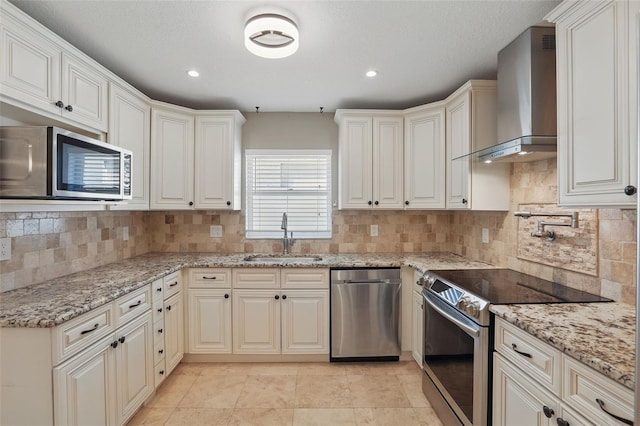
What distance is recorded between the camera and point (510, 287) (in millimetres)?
1785

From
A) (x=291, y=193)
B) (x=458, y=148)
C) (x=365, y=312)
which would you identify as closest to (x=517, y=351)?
(x=365, y=312)

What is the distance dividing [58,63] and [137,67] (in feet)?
2.06

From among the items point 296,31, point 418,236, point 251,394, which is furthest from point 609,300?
point 251,394

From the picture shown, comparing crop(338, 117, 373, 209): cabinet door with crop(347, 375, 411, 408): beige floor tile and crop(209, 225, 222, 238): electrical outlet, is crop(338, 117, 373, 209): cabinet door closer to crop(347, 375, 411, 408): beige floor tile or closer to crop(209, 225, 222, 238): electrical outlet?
crop(209, 225, 222, 238): electrical outlet

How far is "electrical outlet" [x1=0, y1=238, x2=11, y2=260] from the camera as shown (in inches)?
64.7

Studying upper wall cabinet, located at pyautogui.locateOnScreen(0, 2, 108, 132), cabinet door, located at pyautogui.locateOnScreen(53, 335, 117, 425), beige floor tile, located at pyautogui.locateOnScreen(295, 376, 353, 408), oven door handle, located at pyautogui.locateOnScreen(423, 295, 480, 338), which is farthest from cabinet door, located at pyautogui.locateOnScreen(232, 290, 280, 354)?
upper wall cabinet, located at pyautogui.locateOnScreen(0, 2, 108, 132)

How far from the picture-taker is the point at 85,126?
6.20 ft

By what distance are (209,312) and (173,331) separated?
31 cm

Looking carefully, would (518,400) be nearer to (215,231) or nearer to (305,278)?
(305,278)

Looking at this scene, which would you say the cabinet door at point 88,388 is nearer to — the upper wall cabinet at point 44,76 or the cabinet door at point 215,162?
the upper wall cabinet at point 44,76

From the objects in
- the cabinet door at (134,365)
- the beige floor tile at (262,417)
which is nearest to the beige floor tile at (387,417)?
the beige floor tile at (262,417)

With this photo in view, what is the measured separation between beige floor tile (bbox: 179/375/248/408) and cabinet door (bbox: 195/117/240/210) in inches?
59.3

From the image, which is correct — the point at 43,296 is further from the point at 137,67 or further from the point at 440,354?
the point at 440,354

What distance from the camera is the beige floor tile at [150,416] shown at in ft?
6.40
